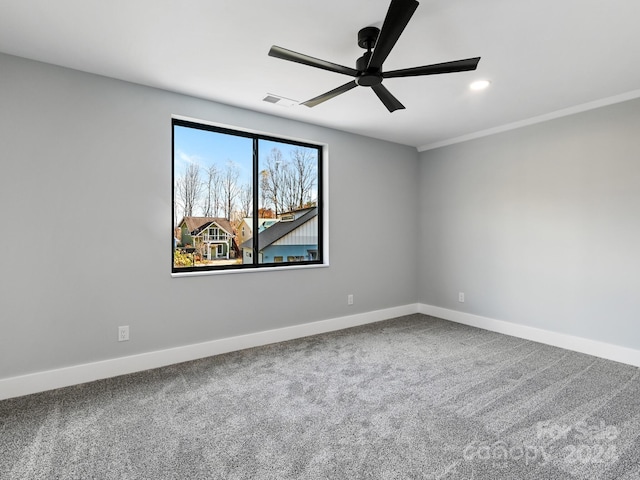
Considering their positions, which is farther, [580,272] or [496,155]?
[496,155]

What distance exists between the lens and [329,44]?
2.28 metres

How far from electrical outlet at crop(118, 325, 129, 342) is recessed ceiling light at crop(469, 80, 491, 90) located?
11.6 feet

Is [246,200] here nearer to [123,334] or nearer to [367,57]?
[123,334]

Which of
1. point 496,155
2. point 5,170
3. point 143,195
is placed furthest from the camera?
point 496,155

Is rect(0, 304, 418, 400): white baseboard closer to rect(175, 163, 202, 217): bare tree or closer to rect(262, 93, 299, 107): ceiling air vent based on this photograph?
rect(175, 163, 202, 217): bare tree

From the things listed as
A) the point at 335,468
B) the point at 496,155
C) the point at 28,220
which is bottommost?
the point at 335,468

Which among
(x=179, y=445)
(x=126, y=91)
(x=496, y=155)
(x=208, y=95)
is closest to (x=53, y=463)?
(x=179, y=445)

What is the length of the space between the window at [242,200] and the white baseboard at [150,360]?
73 cm

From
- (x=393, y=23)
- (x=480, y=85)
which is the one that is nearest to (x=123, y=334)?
(x=393, y=23)

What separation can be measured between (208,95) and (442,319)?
3887 mm

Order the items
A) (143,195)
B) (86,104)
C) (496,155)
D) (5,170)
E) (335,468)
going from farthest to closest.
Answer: (496,155) → (143,195) → (86,104) → (5,170) → (335,468)

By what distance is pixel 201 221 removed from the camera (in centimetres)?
336

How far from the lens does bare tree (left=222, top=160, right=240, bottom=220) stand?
137 inches

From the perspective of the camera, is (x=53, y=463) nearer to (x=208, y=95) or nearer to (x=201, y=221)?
(x=201, y=221)
